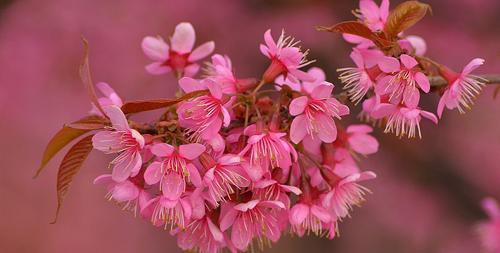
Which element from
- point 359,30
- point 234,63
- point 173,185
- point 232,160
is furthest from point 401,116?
point 234,63

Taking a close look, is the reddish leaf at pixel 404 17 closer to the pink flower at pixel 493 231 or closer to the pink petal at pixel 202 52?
the pink petal at pixel 202 52

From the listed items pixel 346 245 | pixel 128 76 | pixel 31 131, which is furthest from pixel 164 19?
pixel 346 245

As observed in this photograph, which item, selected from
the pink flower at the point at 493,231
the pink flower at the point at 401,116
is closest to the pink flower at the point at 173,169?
the pink flower at the point at 401,116

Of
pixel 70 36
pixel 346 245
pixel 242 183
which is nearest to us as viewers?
pixel 242 183

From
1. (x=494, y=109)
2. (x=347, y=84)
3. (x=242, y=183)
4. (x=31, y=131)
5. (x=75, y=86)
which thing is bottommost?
(x=494, y=109)

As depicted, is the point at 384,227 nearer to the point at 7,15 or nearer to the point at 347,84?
the point at 7,15

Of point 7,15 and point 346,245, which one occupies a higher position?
point 7,15
